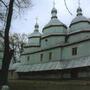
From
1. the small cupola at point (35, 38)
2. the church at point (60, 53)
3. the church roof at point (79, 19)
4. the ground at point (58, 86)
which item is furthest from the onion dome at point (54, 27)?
the ground at point (58, 86)

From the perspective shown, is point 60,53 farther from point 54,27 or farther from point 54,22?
point 54,22

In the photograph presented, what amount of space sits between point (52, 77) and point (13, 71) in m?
17.9

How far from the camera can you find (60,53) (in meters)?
39.6

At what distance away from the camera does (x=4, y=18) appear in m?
18.9

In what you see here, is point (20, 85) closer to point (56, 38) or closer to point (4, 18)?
point (4, 18)

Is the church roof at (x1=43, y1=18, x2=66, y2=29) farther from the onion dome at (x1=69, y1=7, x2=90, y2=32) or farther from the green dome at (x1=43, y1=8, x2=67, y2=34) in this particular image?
the onion dome at (x1=69, y1=7, x2=90, y2=32)

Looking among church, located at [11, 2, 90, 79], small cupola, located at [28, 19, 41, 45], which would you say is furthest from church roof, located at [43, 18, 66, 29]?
small cupola, located at [28, 19, 41, 45]

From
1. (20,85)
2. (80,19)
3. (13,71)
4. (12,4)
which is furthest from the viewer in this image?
(13,71)

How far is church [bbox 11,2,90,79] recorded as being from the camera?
3431 centimetres

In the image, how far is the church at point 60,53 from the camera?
34312 mm

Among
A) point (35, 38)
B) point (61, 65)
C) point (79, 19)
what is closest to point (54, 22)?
point (79, 19)

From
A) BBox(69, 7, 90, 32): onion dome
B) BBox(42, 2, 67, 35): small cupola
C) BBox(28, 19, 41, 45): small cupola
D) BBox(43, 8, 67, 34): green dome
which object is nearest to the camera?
BBox(69, 7, 90, 32): onion dome

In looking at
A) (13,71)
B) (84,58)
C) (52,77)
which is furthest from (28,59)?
(84,58)

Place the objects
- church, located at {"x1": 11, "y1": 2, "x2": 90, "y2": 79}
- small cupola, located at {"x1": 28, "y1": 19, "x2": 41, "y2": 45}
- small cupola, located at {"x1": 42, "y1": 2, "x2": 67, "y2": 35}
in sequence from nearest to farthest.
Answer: church, located at {"x1": 11, "y1": 2, "x2": 90, "y2": 79}, small cupola, located at {"x1": 42, "y1": 2, "x2": 67, "y2": 35}, small cupola, located at {"x1": 28, "y1": 19, "x2": 41, "y2": 45}
